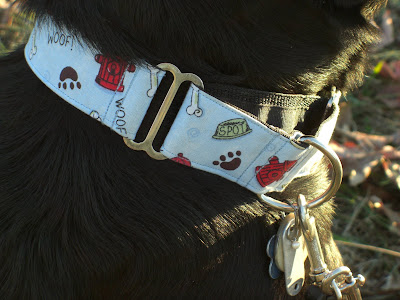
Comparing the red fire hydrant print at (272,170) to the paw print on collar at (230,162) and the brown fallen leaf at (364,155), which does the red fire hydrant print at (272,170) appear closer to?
the paw print on collar at (230,162)

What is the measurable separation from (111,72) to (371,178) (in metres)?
1.37

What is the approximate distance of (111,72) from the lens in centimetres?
87

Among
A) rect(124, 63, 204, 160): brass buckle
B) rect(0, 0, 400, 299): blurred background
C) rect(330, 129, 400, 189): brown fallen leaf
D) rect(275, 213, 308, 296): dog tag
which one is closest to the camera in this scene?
rect(124, 63, 204, 160): brass buckle

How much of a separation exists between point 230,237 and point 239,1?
1.38 feet

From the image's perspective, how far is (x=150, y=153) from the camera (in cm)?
91

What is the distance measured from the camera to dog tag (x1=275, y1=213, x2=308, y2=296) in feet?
3.20

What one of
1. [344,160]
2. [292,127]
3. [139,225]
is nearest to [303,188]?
[292,127]

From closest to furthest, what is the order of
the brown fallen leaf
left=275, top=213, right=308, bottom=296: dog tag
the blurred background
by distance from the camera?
left=275, top=213, right=308, bottom=296: dog tag
the blurred background
the brown fallen leaf

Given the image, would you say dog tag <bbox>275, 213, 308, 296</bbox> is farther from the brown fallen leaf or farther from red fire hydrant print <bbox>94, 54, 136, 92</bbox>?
the brown fallen leaf

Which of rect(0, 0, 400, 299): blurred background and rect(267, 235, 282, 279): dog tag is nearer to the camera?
rect(267, 235, 282, 279): dog tag

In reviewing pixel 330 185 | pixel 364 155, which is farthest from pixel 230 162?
pixel 364 155

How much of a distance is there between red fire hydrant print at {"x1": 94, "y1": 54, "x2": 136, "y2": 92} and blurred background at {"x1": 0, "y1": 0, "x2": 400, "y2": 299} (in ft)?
2.34

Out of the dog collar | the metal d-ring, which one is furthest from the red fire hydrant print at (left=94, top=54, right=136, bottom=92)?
the metal d-ring

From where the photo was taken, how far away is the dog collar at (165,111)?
2.86 feet
